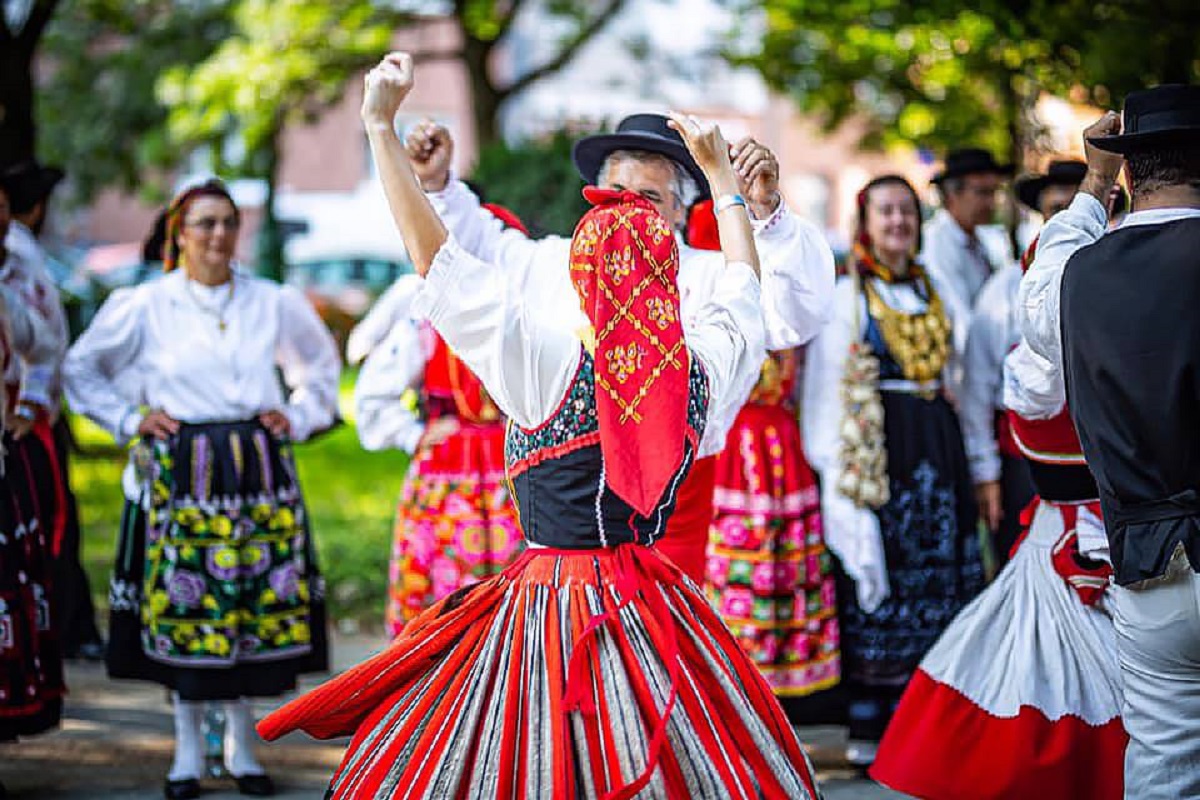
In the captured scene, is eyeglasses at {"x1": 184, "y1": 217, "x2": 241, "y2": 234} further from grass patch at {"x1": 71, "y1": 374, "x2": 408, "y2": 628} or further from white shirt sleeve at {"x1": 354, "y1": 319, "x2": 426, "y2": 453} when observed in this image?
grass patch at {"x1": 71, "y1": 374, "x2": 408, "y2": 628}

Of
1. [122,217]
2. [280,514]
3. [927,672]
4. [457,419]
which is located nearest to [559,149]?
[457,419]

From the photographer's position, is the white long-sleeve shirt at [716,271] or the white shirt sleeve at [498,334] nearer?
the white shirt sleeve at [498,334]

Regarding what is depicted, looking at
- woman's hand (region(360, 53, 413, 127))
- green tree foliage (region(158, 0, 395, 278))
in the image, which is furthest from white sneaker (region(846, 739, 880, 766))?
green tree foliage (region(158, 0, 395, 278))

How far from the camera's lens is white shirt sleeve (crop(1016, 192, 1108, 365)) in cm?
349

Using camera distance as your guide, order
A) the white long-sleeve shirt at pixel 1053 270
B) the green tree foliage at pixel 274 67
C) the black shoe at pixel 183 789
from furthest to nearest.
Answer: the green tree foliage at pixel 274 67 → the black shoe at pixel 183 789 → the white long-sleeve shirt at pixel 1053 270

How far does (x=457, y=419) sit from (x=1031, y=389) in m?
2.71

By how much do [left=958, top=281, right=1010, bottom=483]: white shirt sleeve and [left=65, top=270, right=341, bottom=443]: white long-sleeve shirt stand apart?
2623mm

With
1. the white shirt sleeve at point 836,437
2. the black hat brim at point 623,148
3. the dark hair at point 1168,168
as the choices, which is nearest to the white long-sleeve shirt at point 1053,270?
the dark hair at point 1168,168

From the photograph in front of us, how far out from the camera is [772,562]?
5.71 m

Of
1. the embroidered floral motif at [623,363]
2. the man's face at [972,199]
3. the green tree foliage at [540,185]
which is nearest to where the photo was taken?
the embroidered floral motif at [623,363]

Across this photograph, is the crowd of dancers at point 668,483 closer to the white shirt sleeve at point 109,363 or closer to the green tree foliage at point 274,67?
the white shirt sleeve at point 109,363

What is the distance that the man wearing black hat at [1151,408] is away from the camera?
10.3 ft

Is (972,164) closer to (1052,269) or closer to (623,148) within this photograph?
(623,148)

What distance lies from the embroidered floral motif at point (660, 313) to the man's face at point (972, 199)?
14.0ft
